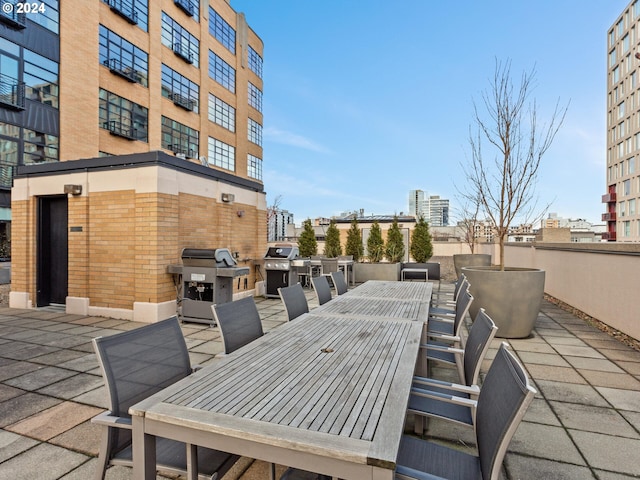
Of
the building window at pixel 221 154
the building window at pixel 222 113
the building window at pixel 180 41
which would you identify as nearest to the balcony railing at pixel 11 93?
the building window at pixel 180 41

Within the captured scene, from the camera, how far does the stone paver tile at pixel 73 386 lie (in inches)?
118

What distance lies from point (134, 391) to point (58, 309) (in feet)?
21.4

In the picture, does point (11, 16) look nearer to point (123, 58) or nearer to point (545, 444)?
point (123, 58)

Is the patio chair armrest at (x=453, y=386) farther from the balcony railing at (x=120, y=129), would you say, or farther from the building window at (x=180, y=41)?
the building window at (x=180, y=41)

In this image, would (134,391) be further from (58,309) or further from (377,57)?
(377,57)

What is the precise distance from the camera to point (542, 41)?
727cm

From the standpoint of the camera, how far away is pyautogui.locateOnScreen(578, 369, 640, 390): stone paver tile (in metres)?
3.19

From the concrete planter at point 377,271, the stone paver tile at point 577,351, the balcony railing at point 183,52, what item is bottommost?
the stone paver tile at point 577,351

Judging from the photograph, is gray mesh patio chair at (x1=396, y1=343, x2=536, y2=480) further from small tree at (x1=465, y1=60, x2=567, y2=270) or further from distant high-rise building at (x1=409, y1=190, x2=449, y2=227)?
distant high-rise building at (x1=409, y1=190, x2=449, y2=227)

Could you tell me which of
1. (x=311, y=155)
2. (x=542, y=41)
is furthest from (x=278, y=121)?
(x=542, y=41)

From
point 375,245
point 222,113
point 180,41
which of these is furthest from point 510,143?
point 222,113

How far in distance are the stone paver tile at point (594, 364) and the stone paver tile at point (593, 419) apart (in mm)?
1095

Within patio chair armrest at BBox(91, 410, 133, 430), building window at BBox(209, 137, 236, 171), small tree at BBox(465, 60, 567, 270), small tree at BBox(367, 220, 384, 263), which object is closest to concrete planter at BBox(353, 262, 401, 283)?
small tree at BBox(465, 60, 567, 270)

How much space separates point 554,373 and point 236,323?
131 inches
